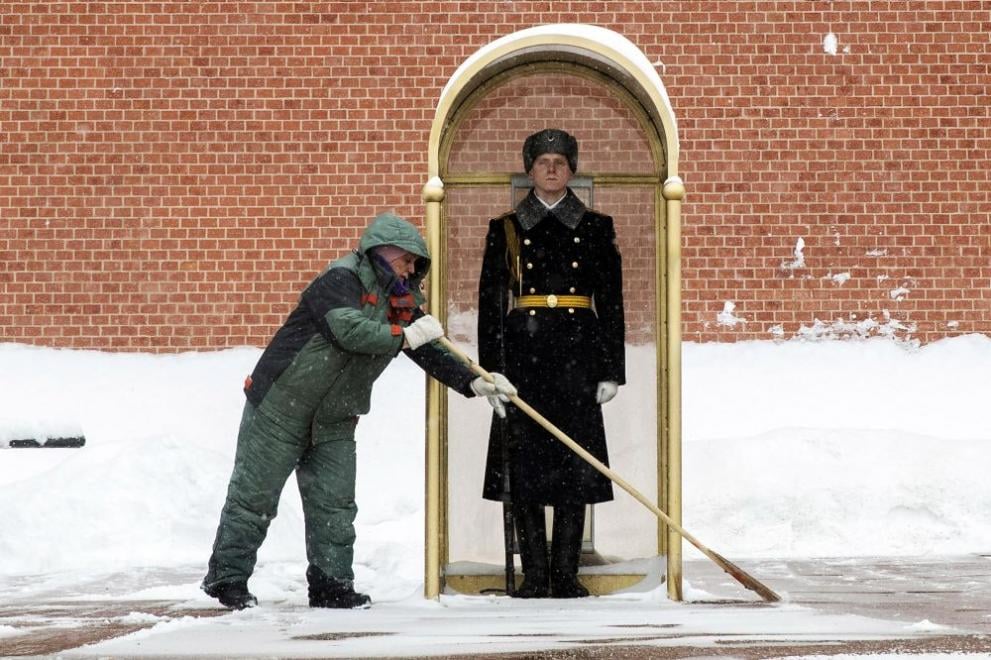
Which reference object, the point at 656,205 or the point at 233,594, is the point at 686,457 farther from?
the point at 233,594

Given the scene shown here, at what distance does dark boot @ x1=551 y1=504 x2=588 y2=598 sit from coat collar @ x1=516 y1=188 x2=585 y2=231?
1.10 m

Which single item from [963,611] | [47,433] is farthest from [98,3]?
[963,611]

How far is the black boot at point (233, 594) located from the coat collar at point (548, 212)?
1.74 meters

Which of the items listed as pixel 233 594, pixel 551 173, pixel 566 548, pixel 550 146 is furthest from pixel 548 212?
pixel 233 594

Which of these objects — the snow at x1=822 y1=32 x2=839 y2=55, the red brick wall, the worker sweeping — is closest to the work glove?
the worker sweeping

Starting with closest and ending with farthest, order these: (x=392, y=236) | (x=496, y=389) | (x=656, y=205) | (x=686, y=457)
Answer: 1. (x=392, y=236)
2. (x=496, y=389)
3. (x=656, y=205)
4. (x=686, y=457)

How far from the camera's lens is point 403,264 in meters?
5.43

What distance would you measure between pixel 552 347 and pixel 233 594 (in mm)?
1522

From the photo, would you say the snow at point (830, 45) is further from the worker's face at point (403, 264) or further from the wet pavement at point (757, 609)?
the worker's face at point (403, 264)

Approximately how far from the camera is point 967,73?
9.71m

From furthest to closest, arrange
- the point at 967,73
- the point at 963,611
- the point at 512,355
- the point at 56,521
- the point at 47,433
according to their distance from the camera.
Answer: the point at 967,73, the point at 47,433, the point at 56,521, the point at 512,355, the point at 963,611

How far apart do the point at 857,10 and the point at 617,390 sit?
4899 millimetres

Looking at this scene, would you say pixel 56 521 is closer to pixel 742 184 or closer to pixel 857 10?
pixel 742 184

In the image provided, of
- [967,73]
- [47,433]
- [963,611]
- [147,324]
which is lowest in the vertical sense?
[963,611]
